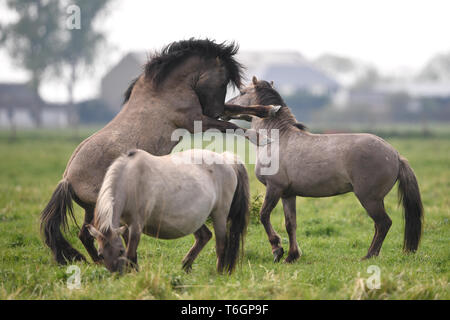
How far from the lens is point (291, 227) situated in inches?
279

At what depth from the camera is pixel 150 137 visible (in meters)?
6.12

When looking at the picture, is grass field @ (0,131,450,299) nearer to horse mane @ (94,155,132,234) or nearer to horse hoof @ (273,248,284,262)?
horse hoof @ (273,248,284,262)

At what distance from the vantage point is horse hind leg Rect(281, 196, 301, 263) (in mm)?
6848

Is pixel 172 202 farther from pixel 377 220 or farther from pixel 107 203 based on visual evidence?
pixel 377 220

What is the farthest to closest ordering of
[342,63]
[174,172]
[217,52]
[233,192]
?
1. [342,63]
2. [217,52]
3. [233,192]
4. [174,172]

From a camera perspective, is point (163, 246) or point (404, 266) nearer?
point (404, 266)

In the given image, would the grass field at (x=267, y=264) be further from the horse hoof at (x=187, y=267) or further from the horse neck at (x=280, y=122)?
the horse neck at (x=280, y=122)

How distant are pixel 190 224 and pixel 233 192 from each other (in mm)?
764

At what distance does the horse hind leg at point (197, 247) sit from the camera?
5961 mm

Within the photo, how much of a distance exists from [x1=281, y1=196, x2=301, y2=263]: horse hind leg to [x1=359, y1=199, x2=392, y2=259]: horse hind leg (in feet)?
2.99

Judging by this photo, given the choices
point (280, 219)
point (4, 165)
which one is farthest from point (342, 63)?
point (280, 219)

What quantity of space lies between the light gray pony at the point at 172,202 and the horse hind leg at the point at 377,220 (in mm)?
1728
